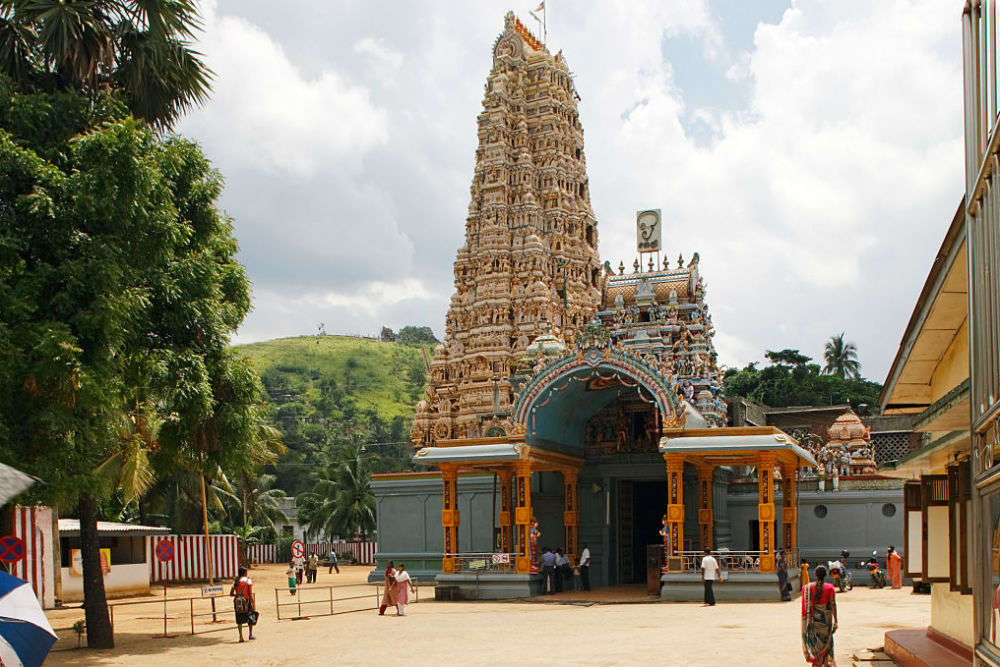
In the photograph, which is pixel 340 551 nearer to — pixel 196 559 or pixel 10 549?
pixel 196 559

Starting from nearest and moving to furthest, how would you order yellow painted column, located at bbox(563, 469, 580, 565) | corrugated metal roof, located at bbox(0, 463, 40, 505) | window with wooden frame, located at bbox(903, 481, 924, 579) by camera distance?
corrugated metal roof, located at bbox(0, 463, 40, 505), window with wooden frame, located at bbox(903, 481, 924, 579), yellow painted column, located at bbox(563, 469, 580, 565)

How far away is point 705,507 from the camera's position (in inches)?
1065

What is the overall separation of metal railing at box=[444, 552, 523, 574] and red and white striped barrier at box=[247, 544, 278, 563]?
91.3 feet

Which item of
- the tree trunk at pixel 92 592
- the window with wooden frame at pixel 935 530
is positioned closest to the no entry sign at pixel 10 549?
the tree trunk at pixel 92 592

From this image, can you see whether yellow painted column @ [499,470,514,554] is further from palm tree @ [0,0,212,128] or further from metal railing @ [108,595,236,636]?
palm tree @ [0,0,212,128]

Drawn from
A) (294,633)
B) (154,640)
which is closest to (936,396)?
(294,633)

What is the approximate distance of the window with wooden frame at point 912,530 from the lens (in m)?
12.7

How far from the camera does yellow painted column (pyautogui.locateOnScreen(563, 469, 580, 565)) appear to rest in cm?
2838

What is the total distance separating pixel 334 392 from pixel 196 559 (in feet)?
324

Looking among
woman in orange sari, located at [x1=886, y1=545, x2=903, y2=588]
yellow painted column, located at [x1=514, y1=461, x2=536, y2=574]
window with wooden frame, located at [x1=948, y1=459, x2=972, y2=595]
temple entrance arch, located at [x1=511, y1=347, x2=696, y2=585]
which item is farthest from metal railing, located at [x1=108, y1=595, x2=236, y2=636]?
woman in orange sari, located at [x1=886, y1=545, x2=903, y2=588]

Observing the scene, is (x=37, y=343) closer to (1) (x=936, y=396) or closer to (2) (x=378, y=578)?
(1) (x=936, y=396)

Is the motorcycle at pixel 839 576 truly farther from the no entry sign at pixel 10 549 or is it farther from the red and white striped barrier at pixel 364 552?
the red and white striped barrier at pixel 364 552

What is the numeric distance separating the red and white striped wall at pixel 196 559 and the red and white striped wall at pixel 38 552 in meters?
7.29

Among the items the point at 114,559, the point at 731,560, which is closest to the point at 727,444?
the point at 731,560
